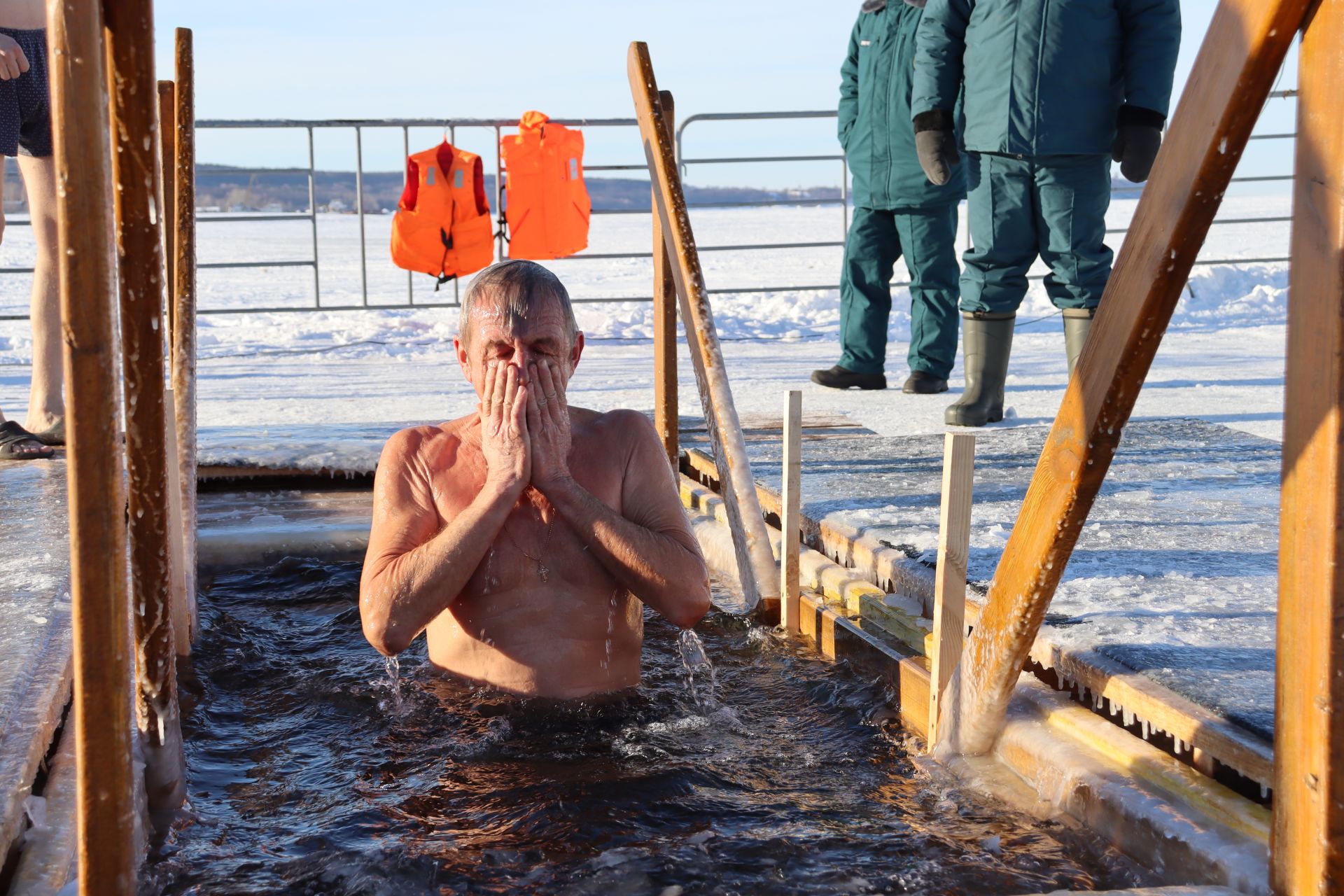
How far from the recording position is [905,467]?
13.9 ft

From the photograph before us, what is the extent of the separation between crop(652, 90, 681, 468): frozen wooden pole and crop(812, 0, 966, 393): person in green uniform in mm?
2665

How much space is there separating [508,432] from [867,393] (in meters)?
4.59

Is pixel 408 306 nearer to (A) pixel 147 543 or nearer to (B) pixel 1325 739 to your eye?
(A) pixel 147 543

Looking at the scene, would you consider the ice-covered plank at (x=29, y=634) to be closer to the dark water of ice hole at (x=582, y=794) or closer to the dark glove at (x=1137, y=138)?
the dark water of ice hole at (x=582, y=794)

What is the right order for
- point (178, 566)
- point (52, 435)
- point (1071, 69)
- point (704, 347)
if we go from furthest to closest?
point (1071, 69), point (52, 435), point (704, 347), point (178, 566)

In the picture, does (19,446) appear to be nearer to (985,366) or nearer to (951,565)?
(951,565)

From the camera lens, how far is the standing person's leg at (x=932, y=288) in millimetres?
6535

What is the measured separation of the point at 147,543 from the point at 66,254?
44 centimetres

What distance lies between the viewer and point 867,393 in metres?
6.73

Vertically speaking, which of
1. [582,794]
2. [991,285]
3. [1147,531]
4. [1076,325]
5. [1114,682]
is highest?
[991,285]

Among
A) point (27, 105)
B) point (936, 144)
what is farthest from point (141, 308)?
point (936, 144)

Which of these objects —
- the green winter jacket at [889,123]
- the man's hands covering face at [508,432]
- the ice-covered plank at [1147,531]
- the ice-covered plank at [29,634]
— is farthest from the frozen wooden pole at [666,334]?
the green winter jacket at [889,123]

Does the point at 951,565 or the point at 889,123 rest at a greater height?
the point at 889,123

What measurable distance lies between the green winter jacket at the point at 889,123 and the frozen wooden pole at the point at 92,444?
5.38m
